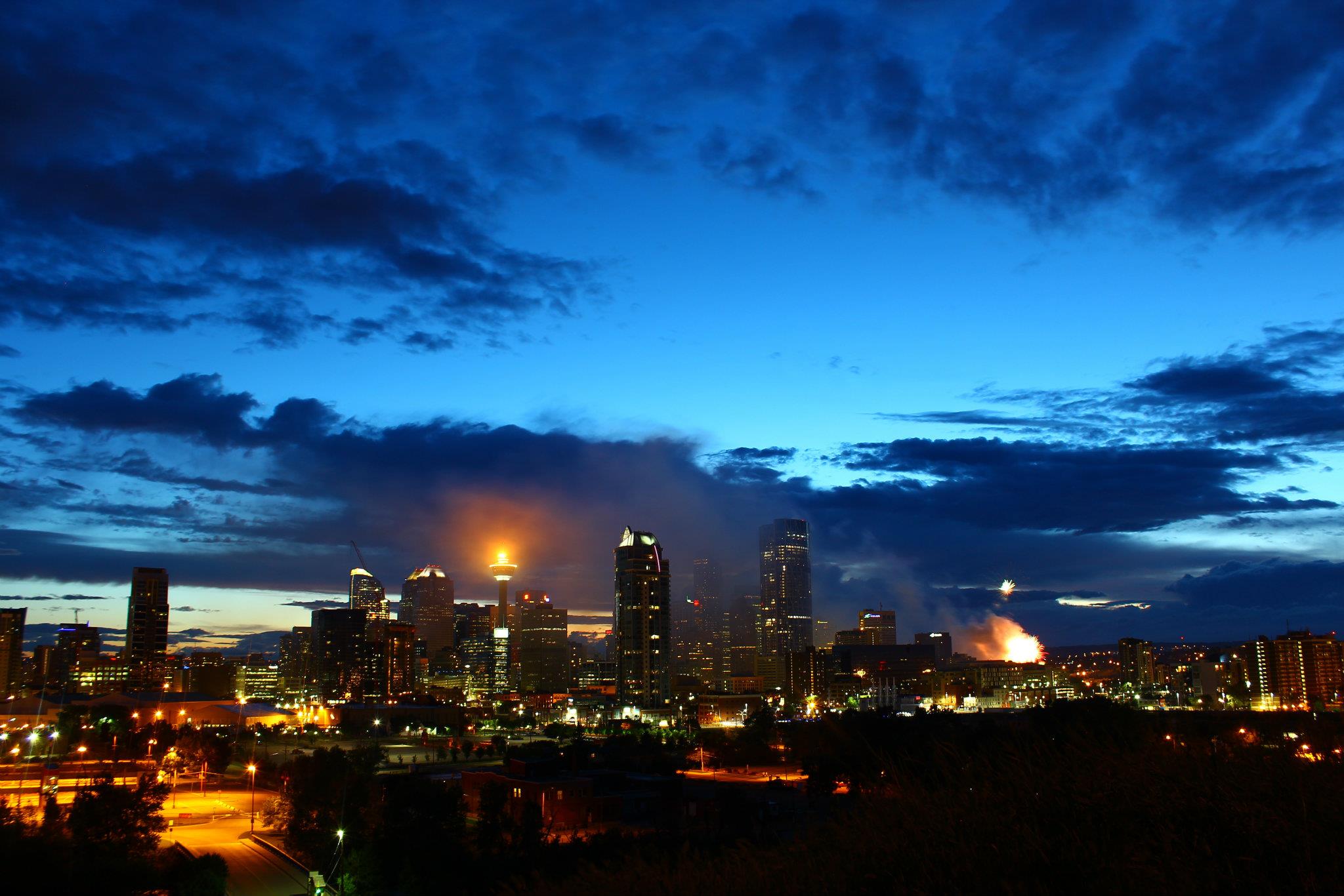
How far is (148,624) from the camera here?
529 feet

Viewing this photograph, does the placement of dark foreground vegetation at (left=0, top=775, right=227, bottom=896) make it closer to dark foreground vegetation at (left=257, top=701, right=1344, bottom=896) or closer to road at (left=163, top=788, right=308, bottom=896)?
road at (left=163, top=788, right=308, bottom=896)

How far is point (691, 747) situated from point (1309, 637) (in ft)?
283

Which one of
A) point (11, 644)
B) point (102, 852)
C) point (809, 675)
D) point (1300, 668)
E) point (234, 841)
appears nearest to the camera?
point (102, 852)

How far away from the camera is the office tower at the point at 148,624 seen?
160 m

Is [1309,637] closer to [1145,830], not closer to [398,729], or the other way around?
[398,729]

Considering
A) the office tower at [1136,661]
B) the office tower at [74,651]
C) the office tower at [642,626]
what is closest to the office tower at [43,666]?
the office tower at [74,651]

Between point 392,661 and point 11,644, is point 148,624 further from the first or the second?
point 392,661

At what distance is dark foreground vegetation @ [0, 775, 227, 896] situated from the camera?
2122 centimetres

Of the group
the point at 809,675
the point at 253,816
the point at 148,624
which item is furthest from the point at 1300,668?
the point at 148,624

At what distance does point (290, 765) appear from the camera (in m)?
52.1

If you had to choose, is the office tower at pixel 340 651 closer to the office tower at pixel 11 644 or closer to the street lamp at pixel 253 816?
the office tower at pixel 11 644

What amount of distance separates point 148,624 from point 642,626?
255 ft

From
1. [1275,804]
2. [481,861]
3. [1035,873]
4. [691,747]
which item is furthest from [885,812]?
[691,747]

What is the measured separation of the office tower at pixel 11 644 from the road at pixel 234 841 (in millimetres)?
110536
